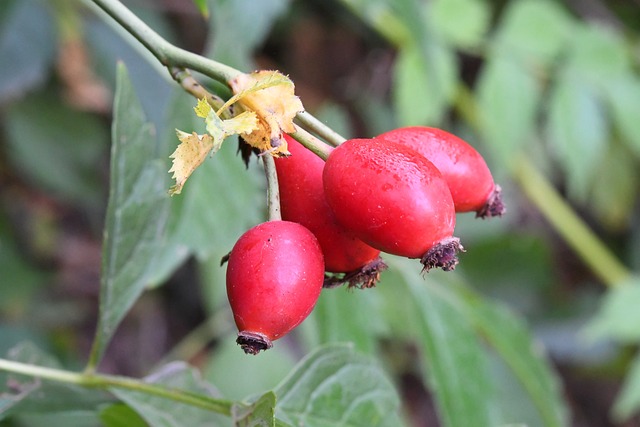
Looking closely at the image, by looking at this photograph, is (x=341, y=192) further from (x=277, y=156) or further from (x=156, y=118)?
(x=156, y=118)

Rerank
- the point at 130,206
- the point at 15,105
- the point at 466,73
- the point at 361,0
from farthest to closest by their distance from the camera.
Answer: the point at 466,73
the point at 15,105
the point at 361,0
the point at 130,206

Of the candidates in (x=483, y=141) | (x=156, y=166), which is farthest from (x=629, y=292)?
(x=156, y=166)

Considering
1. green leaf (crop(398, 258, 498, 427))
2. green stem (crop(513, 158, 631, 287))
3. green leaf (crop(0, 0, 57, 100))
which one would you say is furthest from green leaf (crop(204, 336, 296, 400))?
green stem (crop(513, 158, 631, 287))

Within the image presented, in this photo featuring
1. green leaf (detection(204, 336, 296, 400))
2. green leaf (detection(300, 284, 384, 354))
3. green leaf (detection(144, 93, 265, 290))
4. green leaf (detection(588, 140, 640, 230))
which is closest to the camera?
green leaf (detection(144, 93, 265, 290))

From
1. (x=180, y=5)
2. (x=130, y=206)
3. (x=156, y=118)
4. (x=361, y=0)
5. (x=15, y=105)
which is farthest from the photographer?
(x=180, y=5)

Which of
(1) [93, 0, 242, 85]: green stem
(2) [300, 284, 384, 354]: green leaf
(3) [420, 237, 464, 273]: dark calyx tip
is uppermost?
(2) [300, 284, 384, 354]: green leaf

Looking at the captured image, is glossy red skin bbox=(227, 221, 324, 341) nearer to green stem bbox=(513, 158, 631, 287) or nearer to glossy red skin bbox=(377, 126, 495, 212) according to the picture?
glossy red skin bbox=(377, 126, 495, 212)
